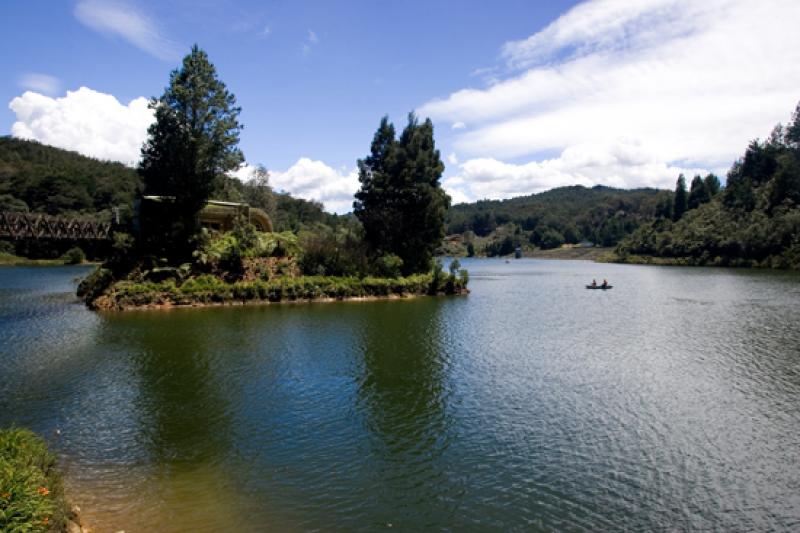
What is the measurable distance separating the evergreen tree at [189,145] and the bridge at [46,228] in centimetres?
927

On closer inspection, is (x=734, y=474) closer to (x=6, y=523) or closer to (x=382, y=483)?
(x=382, y=483)

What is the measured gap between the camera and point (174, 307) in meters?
47.4

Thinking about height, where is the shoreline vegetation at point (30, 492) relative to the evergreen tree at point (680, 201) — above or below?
below

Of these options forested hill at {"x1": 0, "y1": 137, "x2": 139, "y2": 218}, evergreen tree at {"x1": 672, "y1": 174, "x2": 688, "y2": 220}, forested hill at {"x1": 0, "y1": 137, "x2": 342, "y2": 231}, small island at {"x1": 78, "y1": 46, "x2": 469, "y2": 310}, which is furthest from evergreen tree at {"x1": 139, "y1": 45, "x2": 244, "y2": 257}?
evergreen tree at {"x1": 672, "y1": 174, "x2": 688, "y2": 220}

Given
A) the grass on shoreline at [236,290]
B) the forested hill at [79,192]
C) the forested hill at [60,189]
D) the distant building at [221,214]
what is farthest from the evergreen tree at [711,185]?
the forested hill at [60,189]

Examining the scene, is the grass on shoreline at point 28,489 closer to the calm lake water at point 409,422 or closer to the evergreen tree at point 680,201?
the calm lake water at point 409,422

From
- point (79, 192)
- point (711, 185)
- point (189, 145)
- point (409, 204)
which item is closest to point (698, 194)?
point (711, 185)

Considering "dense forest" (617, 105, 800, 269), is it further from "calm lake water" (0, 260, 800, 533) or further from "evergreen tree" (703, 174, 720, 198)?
"calm lake water" (0, 260, 800, 533)

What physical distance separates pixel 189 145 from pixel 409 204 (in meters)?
27.9

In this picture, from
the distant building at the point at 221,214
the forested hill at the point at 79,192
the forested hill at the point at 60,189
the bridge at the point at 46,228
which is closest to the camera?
the bridge at the point at 46,228

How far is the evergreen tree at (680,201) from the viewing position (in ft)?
571

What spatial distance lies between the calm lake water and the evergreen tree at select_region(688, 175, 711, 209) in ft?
507

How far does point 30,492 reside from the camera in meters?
10.1

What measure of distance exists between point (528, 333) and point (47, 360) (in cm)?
3162
